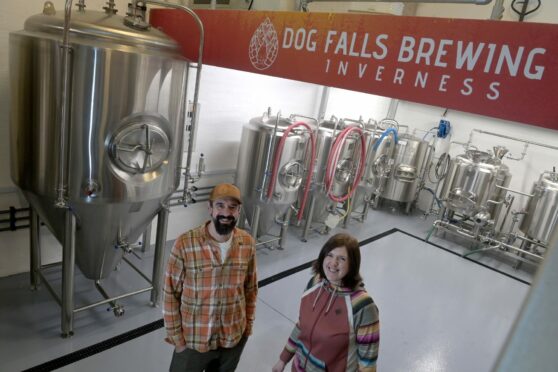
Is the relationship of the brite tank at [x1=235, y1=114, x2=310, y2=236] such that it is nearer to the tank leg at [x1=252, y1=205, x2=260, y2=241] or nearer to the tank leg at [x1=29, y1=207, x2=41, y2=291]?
the tank leg at [x1=252, y1=205, x2=260, y2=241]

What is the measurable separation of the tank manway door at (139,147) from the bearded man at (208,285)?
756mm

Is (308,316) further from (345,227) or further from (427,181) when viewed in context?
(427,181)

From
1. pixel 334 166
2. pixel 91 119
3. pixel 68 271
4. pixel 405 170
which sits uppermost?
pixel 91 119

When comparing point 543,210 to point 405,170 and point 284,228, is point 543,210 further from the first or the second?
point 284,228

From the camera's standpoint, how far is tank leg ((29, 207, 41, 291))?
283 centimetres

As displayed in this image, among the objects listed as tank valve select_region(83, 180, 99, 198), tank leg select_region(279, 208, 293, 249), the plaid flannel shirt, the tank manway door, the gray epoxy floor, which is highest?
the tank manway door

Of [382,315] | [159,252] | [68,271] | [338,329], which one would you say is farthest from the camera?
[382,315]

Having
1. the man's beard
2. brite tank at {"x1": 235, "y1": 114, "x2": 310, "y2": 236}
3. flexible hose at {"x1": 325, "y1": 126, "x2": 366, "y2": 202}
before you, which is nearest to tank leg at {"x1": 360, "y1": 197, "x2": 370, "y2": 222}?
flexible hose at {"x1": 325, "y1": 126, "x2": 366, "y2": 202}

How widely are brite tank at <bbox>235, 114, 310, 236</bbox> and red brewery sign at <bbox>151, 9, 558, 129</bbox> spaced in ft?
4.93

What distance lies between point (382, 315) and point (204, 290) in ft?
7.59

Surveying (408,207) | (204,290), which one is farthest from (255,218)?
(408,207)

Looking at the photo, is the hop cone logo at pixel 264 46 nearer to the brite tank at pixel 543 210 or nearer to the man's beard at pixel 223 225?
the man's beard at pixel 223 225

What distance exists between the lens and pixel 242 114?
4.30m

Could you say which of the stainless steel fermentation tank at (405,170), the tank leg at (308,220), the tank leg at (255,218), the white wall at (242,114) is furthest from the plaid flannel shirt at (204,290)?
the stainless steel fermentation tank at (405,170)
